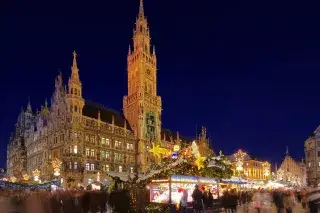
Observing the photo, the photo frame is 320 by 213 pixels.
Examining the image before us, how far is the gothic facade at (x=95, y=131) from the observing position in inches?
2648

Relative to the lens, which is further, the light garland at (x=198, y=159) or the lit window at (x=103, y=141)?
the lit window at (x=103, y=141)

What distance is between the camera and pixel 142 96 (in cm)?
8281

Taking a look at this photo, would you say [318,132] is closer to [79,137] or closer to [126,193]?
[79,137]

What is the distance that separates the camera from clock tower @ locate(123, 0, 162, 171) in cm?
8150

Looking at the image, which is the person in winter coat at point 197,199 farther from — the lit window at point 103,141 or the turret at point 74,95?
the lit window at point 103,141

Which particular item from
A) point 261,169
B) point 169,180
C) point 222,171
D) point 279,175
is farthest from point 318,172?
point 169,180

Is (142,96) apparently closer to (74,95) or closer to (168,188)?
(74,95)

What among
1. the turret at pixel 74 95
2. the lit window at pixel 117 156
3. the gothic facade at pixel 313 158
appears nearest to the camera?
the turret at pixel 74 95

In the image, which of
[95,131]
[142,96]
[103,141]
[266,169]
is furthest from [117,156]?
[266,169]

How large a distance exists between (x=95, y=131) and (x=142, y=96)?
1583 centimetres

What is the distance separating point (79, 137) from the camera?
67375mm


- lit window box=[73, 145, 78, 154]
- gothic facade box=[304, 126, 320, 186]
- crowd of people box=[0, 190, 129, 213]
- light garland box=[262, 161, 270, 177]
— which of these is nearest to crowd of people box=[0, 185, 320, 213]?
crowd of people box=[0, 190, 129, 213]

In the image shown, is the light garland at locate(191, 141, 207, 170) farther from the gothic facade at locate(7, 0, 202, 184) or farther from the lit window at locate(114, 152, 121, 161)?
the lit window at locate(114, 152, 121, 161)

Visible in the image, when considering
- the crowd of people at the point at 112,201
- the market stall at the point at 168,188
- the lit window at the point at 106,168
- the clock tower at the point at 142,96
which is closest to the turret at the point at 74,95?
the lit window at the point at 106,168
